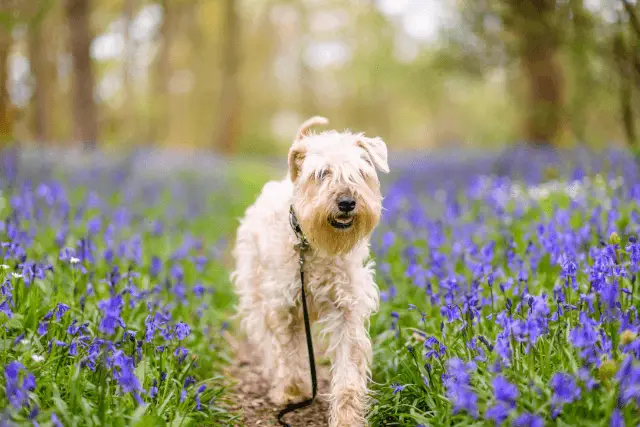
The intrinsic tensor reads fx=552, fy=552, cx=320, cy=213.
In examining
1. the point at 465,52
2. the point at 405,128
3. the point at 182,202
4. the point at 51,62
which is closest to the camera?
the point at 182,202

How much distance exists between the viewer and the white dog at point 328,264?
3.51 m

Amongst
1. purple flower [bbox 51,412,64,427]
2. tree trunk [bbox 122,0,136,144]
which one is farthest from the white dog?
tree trunk [bbox 122,0,136,144]

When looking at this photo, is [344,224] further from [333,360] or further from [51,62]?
[51,62]

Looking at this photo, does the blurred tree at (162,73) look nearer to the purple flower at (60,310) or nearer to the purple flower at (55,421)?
the purple flower at (60,310)

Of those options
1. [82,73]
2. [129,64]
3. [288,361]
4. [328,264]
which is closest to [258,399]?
[288,361]

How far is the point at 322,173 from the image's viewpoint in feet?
11.7

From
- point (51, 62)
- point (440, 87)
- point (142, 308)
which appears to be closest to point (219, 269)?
point (142, 308)

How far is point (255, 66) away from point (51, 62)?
12.3 m

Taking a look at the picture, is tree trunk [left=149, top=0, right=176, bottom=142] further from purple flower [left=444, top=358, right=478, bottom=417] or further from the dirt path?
purple flower [left=444, top=358, right=478, bottom=417]

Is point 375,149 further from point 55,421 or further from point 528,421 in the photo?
point 55,421

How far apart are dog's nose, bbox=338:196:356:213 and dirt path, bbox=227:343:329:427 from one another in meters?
1.51

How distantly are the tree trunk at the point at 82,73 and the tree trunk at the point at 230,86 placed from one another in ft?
29.7

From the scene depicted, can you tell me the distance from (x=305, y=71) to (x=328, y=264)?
1371 inches

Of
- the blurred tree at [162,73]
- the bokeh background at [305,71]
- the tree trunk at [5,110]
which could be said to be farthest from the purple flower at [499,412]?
the blurred tree at [162,73]
